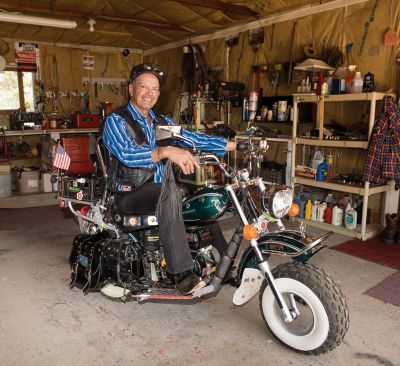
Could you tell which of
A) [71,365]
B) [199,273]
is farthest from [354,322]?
[71,365]

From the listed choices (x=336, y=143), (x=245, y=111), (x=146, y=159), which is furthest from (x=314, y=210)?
(x=146, y=159)

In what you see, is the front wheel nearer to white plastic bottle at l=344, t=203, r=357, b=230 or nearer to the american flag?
the american flag

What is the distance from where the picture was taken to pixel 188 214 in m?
2.25

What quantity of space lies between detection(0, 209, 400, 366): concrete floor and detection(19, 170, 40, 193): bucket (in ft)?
11.1

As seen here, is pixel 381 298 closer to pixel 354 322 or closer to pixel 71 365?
pixel 354 322

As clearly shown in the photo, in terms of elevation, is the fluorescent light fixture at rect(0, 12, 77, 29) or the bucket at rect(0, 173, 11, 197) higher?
the fluorescent light fixture at rect(0, 12, 77, 29)

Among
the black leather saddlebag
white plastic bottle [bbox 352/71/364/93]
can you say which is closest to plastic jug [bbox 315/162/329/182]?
white plastic bottle [bbox 352/71/364/93]

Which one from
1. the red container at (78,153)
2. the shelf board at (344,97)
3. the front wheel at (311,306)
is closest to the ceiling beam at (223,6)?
the shelf board at (344,97)

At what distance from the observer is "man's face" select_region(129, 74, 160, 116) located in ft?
7.68

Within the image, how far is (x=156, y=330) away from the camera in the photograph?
7.49ft

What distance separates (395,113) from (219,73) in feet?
10.3

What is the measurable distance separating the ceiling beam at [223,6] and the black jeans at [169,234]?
10.5 feet

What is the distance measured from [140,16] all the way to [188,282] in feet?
Result: 15.7

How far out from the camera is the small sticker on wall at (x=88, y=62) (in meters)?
7.54
